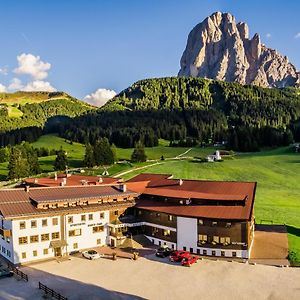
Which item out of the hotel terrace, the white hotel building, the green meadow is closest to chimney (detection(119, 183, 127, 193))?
the hotel terrace

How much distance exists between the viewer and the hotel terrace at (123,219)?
55938 millimetres

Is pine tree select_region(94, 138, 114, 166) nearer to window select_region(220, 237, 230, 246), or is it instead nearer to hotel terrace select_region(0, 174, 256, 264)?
hotel terrace select_region(0, 174, 256, 264)

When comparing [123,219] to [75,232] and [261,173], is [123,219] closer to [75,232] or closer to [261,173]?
[75,232]

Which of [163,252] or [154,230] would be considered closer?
[163,252]

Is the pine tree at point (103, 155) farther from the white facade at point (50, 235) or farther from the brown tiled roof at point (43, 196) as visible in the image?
the white facade at point (50, 235)

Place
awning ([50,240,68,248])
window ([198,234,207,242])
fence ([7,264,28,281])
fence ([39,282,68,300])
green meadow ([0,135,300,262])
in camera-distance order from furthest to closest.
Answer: green meadow ([0,135,300,262]), window ([198,234,207,242]), awning ([50,240,68,248]), fence ([7,264,28,281]), fence ([39,282,68,300])

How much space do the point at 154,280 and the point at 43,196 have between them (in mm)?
24021

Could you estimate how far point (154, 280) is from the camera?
46.8 meters

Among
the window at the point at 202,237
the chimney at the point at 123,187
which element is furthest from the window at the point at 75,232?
the window at the point at 202,237

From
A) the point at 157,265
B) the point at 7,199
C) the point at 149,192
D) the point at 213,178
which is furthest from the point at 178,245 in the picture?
the point at 213,178

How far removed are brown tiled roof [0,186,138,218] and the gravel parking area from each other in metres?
7.89

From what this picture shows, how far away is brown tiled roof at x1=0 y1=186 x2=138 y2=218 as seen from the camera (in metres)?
56.8

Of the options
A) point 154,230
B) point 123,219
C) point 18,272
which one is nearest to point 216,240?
point 154,230

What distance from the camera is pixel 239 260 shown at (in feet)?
179
